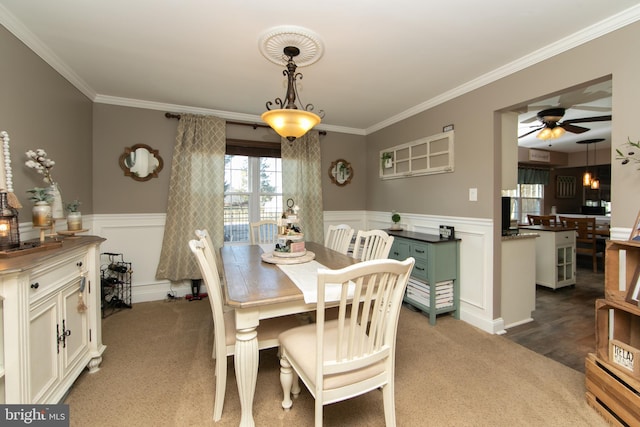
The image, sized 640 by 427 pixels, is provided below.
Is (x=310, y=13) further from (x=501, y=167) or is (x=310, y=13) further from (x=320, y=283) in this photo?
(x=501, y=167)

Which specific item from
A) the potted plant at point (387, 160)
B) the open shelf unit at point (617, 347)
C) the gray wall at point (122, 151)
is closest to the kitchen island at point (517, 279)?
the open shelf unit at point (617, 347)

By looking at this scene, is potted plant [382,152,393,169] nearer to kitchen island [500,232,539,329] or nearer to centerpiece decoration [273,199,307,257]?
kitchen island [500,232,539,329]

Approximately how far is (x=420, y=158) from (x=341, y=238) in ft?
4.83

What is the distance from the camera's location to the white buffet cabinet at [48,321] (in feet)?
4.05

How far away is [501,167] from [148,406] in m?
3.29

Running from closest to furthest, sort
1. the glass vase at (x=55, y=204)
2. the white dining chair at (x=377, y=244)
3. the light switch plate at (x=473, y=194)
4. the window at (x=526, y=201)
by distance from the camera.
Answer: the glass vase at (x=55, y=204)
the white dining chair at (x=377, y=244)
the light switch plate at (x=473, y=194)
the window at (x=526, y=201)

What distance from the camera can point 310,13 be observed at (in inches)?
68.7

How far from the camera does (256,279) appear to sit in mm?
1689

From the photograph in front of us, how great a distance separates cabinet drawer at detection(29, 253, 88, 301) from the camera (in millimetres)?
1372

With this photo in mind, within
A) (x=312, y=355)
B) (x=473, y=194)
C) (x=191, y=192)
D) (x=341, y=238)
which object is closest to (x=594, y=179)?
(x=473, y=194)

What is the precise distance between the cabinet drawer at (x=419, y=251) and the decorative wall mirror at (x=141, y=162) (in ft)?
10.1

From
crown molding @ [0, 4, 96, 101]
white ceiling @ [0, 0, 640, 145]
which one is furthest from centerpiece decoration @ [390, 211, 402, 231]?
crown molding @ [0, 4, 96, 101]

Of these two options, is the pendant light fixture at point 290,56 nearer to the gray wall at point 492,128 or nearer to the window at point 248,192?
the gray wall at point 492,128

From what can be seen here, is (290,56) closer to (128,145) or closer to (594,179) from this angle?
(128,145)
